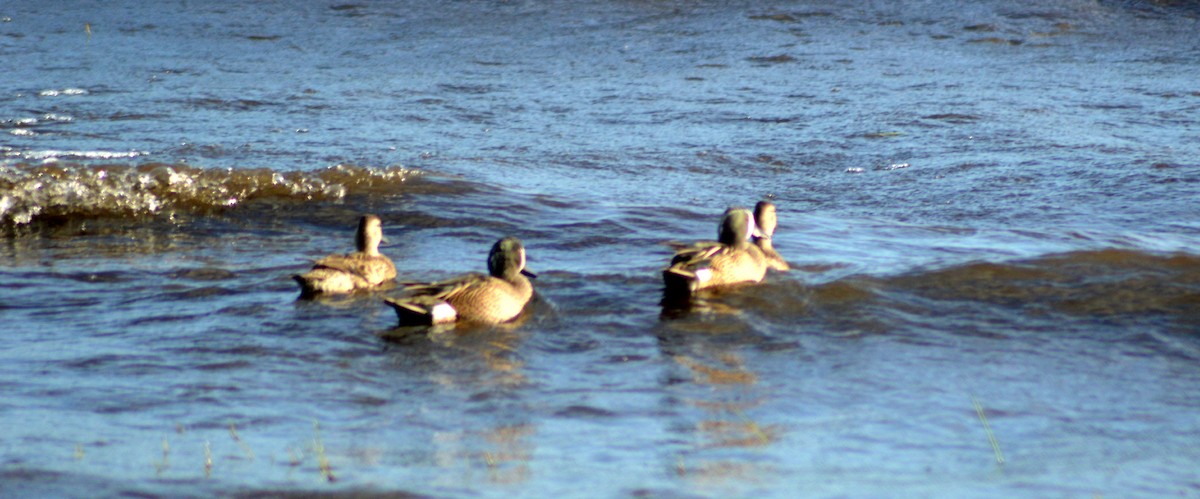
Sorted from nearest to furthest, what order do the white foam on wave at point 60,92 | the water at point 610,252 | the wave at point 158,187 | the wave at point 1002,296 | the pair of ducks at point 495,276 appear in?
the water at point 610,252, the pair of ducks at point 495,276, the wave at point 1002,296, the wave at point 158,187, the white foam on wave at point 60,92

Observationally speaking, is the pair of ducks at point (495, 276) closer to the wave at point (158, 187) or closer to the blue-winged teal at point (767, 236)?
the blue-winged teal at point (767, 236)

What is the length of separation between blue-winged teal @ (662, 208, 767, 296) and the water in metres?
0.18

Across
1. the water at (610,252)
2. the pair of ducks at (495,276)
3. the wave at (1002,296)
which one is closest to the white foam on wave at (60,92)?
the water at (610,252)

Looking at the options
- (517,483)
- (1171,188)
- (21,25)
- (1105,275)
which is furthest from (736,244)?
(21,25)

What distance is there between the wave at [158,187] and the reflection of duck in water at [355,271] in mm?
2608

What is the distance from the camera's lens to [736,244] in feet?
25.9

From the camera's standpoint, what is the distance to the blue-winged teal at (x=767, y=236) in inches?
321

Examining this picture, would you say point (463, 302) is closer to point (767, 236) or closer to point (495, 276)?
point (495, 276)

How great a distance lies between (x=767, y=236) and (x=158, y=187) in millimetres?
4992

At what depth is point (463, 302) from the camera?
704 centimetres

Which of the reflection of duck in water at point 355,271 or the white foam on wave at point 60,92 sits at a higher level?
the white foam on wave at point 60,92

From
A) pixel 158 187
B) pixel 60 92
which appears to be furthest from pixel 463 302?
pixel 60 92

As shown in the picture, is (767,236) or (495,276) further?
(767,236)

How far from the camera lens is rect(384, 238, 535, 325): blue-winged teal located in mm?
6922
